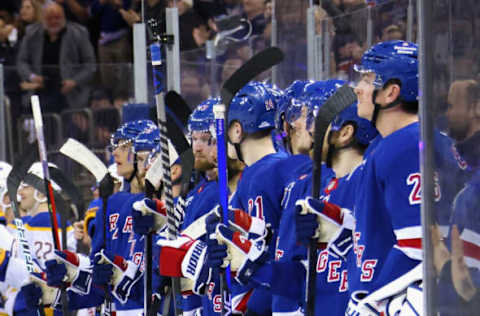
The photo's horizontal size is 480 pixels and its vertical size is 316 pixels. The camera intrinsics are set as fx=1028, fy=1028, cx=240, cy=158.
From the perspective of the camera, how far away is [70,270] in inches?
211

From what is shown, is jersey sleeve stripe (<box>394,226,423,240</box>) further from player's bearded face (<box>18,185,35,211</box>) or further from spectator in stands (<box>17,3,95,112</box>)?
spectator in stands (<box>17,3,95,112</box>)

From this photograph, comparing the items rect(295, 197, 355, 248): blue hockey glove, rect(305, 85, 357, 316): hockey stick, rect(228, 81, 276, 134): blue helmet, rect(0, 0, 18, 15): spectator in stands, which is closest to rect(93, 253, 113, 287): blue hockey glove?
rect(228, 81, 276, 134): blue helmet

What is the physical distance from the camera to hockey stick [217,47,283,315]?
3666 millimetres

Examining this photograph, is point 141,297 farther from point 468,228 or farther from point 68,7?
point 68,7

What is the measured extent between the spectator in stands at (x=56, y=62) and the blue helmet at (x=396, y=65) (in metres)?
5.66

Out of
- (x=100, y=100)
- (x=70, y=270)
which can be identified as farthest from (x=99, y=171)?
(x=100, y=100)

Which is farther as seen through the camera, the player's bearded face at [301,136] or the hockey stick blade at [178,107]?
the hockey stick blade at [178,107]

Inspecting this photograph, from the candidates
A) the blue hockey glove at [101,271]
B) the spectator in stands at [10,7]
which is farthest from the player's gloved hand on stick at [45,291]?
the spectator in stands at [10,7]

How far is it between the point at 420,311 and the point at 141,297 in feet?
8.78

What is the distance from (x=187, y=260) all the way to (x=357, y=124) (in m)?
0.98

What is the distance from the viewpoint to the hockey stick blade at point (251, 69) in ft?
12.3

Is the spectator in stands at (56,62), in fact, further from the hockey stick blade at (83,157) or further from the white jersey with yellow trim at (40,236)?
the hockey stick blade at (83,157)

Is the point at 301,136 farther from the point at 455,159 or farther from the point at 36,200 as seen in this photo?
the point at 36,200

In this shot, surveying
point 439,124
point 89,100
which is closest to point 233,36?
point 89,100
